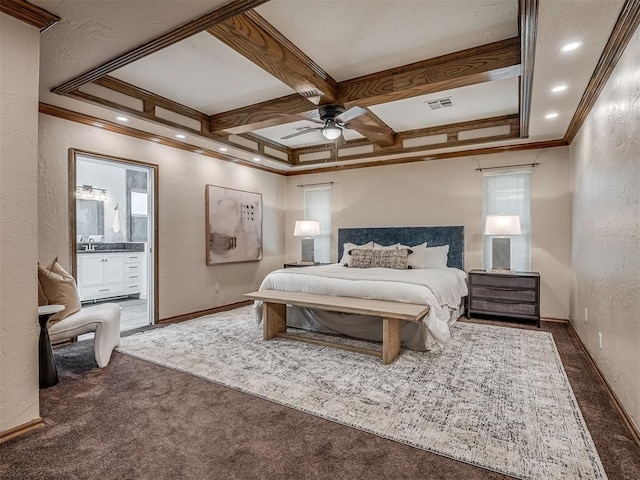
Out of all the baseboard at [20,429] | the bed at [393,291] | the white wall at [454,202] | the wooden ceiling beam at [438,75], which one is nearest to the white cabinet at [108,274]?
the white wall at [454,202]

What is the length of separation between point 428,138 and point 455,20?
9.14 ft

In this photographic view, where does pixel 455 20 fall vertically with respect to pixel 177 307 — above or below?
above

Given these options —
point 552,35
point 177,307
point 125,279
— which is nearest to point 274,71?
point 552,35

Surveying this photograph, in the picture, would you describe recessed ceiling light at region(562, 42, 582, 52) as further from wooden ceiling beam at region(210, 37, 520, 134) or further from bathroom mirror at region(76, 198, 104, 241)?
bathroom mirror at region(76, 198, 104, 241)

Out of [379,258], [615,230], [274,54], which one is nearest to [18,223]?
[274,54]

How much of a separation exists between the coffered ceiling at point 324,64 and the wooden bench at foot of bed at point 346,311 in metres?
1.90

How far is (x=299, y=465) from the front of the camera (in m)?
1.83

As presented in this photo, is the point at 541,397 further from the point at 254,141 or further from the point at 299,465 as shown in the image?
the point at 254,141

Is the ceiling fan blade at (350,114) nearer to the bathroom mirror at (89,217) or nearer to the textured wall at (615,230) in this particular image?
the textured wall at (615,230)

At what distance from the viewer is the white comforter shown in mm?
3472

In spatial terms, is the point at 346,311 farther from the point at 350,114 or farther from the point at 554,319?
the point at 554,319

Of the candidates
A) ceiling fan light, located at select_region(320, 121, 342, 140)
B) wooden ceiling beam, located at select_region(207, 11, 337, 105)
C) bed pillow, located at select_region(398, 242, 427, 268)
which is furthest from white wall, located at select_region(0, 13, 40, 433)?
bed pillow, located at select_region(398, 242, 427, 268)

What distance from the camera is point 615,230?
8.27 ft

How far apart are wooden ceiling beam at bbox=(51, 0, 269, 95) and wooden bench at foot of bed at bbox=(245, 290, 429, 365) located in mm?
2496
